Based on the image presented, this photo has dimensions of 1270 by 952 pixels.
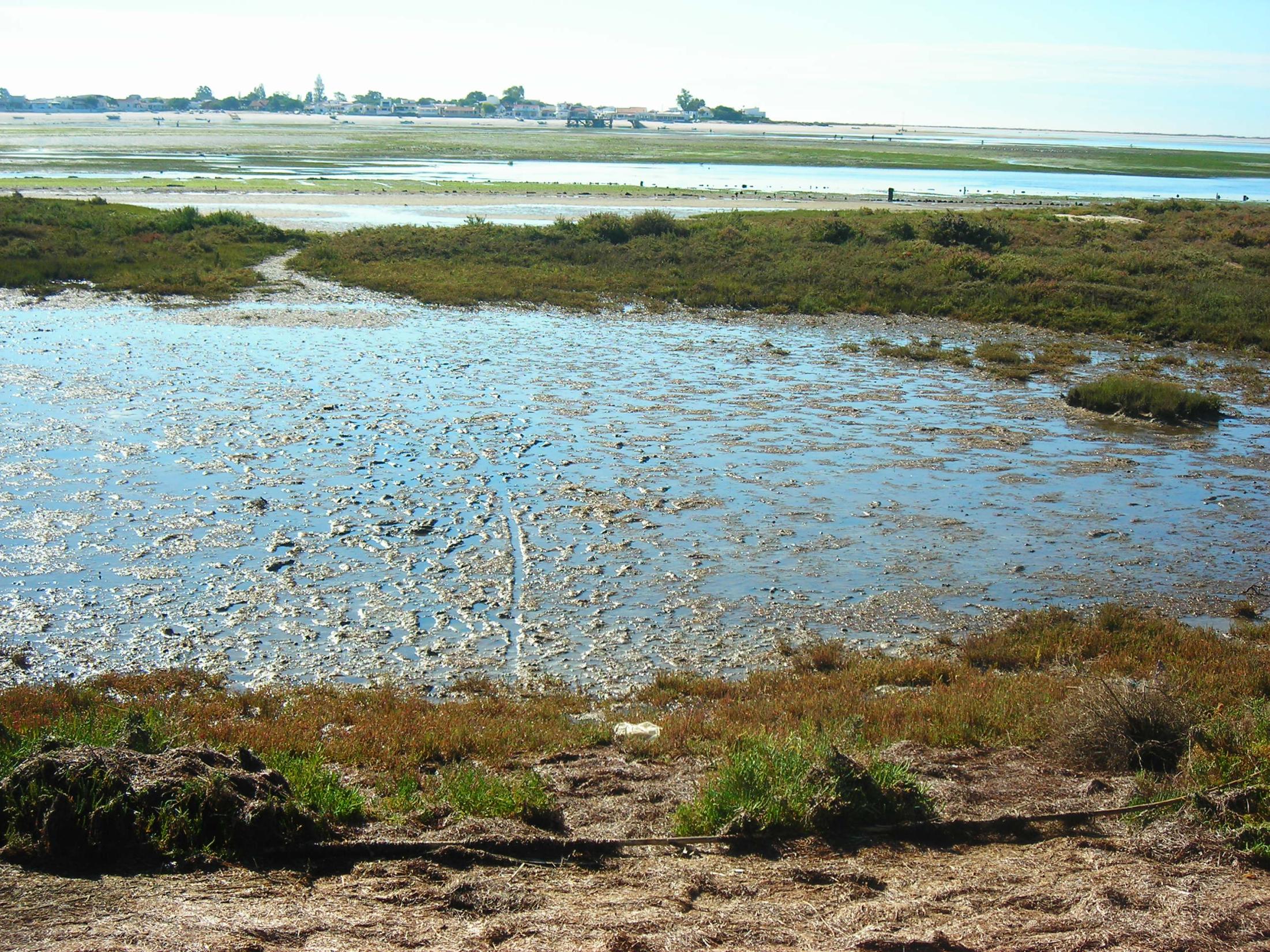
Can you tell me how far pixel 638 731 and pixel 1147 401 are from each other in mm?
17010

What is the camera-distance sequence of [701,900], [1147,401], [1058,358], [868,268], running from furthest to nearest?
[868,268]
[1058,358]
[1147,401]
[701,900]

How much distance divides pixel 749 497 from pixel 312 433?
8.07 meters

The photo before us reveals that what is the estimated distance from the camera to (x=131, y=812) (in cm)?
650

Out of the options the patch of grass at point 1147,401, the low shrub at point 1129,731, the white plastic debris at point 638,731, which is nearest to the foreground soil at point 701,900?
the low shrub at point 1129,731

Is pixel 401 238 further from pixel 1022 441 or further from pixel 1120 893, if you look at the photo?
pixel 1120 893

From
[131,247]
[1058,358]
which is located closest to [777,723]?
[1058,358]

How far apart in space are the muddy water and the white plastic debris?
4.96ft

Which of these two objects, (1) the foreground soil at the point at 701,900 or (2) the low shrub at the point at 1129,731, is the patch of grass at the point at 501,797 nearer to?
(1) the foreground soil at the point at 701,900

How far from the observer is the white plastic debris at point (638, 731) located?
902 centimetres

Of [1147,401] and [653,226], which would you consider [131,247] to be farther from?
[1147,401]

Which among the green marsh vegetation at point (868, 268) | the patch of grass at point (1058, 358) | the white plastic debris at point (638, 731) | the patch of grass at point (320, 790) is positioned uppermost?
the green marsh vegetation at point (868, 268)

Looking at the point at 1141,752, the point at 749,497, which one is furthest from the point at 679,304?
the point at 1141,752

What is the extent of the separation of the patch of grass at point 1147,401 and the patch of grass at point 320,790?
19.2m

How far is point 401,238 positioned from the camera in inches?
1719
